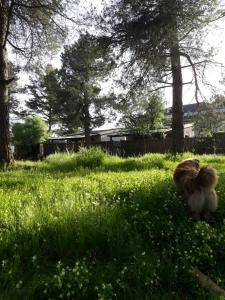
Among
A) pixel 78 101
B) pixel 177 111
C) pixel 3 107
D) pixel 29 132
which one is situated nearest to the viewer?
pixel 3 107

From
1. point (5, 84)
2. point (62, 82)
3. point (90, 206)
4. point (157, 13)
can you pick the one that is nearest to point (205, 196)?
point (90, 206)

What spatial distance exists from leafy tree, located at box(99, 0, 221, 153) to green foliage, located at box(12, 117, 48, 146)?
712 inches

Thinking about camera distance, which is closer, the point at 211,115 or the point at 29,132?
the point at 211,115

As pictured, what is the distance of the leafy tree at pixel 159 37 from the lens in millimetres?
14227

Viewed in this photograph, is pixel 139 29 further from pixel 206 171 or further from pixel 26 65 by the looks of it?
pixel 206 171

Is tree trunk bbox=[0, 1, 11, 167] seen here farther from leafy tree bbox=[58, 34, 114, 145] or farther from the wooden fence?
leafy tree bbox=[58, 34, 114, 145]

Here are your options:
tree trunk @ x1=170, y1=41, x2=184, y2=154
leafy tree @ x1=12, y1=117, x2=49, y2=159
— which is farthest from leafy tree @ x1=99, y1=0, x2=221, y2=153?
leafy tree @ x1=12, y1=117, x2=49, y2=159

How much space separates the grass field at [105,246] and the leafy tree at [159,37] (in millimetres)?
9535

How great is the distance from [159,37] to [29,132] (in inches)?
863

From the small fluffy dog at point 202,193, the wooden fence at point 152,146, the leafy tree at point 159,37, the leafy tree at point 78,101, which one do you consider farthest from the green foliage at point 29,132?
the small fluffy dog at point 202,193

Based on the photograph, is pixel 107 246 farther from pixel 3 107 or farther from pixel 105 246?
pixel 3 107

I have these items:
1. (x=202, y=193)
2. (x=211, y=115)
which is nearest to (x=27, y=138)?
(x=211, y=115)

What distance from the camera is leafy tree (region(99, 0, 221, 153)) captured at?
46.7 feet

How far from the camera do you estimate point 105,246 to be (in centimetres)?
473
